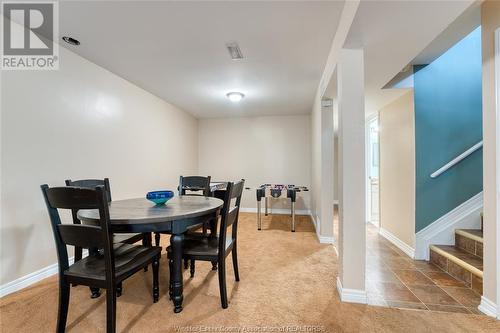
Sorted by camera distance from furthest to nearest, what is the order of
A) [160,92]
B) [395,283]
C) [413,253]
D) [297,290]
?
[160,92] < [413,253] < [395,283] < [297,290]

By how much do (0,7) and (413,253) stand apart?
457cm

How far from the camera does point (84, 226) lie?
46.0 inches

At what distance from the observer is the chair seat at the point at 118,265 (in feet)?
4.03

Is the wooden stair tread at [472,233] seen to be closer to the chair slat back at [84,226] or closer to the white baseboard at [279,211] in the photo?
the white baseboard at [279,211]

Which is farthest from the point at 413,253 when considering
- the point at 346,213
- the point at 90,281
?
the point at 90,281

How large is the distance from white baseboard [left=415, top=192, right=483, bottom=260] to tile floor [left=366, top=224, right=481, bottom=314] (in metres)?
0.20

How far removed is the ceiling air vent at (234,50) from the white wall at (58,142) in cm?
167

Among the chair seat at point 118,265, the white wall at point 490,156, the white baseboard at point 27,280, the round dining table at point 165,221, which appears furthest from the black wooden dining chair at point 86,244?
the white wall at point 490,156

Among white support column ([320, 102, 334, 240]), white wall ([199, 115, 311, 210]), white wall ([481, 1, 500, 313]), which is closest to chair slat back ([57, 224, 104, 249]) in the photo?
white wall ([481, 1, 500, 313])

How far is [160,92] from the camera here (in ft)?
11.7

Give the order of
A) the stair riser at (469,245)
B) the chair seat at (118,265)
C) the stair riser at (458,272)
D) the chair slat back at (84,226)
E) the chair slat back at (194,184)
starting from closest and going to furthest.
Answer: the chair slat back at (84,226), the chair seat at (118,265), the stair riser at (458,272), the stair riser at (469,245), the chair slat back at (194,184)

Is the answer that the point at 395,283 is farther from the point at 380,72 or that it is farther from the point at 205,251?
the point at 380,72

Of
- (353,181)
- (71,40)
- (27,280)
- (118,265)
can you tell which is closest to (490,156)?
(353,181)

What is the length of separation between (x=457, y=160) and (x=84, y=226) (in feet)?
11.0
